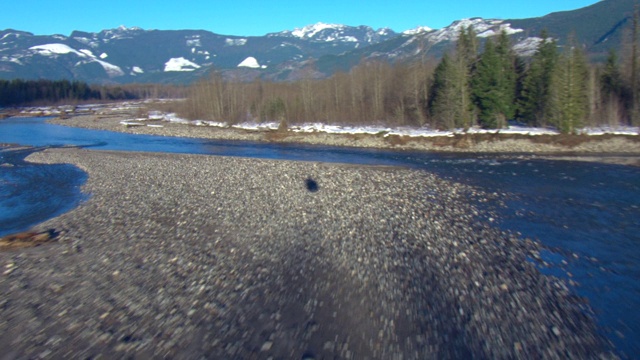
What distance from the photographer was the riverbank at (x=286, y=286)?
662 centimetres

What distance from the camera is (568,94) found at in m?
35.9

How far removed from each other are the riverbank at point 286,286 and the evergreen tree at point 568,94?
24748 millimetres

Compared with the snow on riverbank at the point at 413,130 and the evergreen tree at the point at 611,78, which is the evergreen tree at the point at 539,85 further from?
the evergreen tree at the point at 611,78

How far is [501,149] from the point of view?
34.7 metres

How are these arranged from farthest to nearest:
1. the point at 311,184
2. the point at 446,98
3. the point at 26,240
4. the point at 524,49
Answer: the point at 524,49, the point at 446,98, the point at 311,184, the point at 26,240

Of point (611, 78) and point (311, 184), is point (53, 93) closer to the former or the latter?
point (311, 184)

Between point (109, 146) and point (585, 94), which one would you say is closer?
point (585, 94)

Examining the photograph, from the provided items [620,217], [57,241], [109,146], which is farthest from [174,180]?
[109,146]

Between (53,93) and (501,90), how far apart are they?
12189 cm

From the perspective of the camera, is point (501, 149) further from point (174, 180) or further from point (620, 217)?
point (174, 180)

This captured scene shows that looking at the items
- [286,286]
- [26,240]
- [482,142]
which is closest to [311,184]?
[26,240]

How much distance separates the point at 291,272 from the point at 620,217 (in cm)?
1199

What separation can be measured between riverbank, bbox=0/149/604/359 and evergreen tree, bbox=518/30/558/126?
2759 centimetres

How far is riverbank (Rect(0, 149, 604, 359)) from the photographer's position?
21.7 feet
